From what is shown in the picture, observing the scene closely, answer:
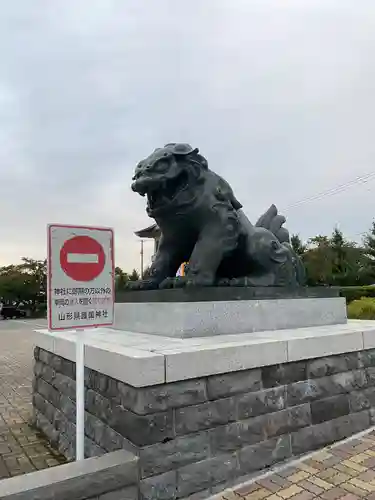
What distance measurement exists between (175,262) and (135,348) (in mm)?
1413

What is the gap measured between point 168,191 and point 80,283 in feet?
4.24

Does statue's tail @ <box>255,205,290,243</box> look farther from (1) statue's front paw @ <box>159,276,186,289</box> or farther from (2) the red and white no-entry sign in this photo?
(2) the red and white no-entry sign

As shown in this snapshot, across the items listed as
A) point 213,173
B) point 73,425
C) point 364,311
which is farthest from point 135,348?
point 364,311

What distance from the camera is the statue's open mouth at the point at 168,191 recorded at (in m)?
3.24

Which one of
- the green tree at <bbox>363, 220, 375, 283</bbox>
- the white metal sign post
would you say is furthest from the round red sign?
the green tree at <bbox>363, 220, 375, 283</bbox>

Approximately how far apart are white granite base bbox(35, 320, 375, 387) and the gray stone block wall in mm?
63

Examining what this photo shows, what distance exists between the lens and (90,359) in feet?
8.37

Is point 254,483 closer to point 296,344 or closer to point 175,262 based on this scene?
point 296,344

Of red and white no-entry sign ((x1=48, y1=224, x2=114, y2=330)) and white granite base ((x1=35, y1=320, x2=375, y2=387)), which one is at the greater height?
red and white no-entry sign ((x1=48, y1=224, x2=114, y2=330))

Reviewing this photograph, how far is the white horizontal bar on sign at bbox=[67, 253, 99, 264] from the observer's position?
2.24m

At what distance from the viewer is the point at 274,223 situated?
171 inches

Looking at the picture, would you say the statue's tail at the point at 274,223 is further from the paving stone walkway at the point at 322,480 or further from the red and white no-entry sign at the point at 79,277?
the red and white no-entry sign at the point at 79,277

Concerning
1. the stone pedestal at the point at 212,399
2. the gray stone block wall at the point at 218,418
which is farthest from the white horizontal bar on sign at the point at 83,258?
the gray stone block wall at the point at 218,418

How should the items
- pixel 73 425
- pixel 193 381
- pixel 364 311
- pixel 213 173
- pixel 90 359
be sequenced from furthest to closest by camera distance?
pixel 364 311 → pixel 213 173 → pixel 73 425 → pixel 90 359 → pixel 193 381
